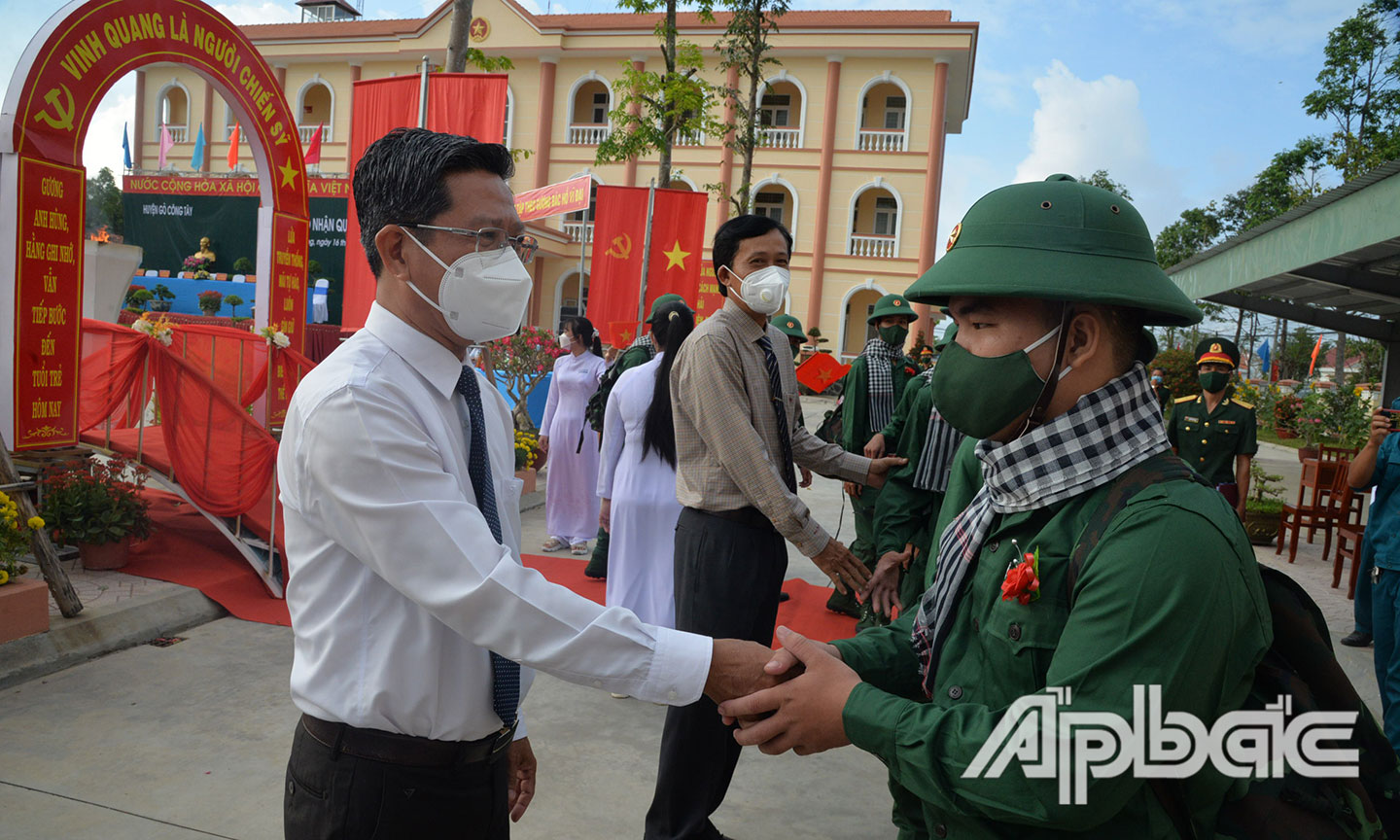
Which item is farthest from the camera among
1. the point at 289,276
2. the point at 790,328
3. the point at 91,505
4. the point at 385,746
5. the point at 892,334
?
the point at 289,276

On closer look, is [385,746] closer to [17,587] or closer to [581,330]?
[17,587]

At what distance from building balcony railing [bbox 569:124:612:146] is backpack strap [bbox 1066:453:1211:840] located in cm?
2916

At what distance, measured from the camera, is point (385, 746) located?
1500mm

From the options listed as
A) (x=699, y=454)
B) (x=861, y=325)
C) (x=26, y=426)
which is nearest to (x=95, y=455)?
(x=26, y=426)

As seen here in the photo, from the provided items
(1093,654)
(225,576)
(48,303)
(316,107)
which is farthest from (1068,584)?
(316,107)

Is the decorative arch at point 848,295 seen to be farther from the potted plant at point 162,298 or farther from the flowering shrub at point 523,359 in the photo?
the potted plant at point 162,298

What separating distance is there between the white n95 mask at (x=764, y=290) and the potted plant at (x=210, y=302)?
17.1 meters

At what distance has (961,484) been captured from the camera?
177cm

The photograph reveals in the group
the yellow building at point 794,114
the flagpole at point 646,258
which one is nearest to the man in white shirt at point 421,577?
the flagpole at point 646,258

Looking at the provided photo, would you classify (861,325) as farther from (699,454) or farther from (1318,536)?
(699,454)

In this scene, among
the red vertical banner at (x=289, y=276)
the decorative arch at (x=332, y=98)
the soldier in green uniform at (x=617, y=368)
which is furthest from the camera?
the decorative arch at (x=332, y=98)

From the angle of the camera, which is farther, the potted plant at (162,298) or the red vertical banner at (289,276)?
the potted plant at (162,298)

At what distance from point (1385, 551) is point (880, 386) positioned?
280cm

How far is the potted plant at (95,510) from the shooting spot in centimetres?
486
